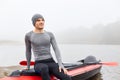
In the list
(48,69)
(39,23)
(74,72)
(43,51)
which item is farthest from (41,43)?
(74,72)

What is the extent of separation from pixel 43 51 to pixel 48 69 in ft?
1.46

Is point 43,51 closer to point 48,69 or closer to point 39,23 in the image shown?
point 48,69

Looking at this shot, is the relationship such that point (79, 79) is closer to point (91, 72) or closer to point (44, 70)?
point (91, 72)

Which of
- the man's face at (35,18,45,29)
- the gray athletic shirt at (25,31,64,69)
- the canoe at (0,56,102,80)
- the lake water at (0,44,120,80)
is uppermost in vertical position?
the man's face at (35,18,45,29)

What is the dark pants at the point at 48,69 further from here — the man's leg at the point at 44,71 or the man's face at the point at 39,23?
the man's face at the point at 39,23

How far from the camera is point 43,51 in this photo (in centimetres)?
769

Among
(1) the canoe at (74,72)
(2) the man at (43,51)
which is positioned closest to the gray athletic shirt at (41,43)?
(2) the man at (43,51)

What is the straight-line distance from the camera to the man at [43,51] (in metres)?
7.57

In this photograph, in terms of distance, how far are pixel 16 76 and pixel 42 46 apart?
1301 millimetres

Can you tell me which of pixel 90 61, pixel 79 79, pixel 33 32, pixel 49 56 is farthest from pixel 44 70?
pixel 90 61

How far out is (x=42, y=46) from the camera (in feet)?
25.2

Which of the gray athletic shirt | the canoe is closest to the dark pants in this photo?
the gray athletic shirt

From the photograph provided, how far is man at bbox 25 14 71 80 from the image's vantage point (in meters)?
7.57

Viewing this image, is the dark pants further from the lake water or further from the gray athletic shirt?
the lake water
